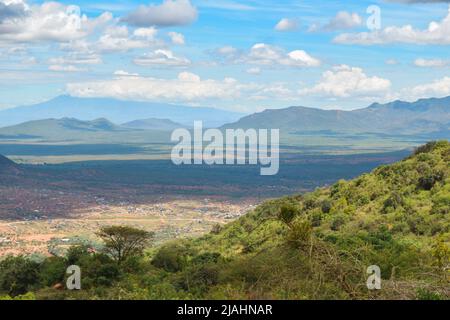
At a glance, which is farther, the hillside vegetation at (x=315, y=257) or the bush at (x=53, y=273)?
the bush at (x=53, y=273)

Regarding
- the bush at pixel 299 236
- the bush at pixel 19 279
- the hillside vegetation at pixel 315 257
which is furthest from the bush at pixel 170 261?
the bush at pixel 299 236

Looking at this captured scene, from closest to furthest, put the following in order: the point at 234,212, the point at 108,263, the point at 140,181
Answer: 1. the point at 108,263
2. the point at 234,212
3. the point at 140,181

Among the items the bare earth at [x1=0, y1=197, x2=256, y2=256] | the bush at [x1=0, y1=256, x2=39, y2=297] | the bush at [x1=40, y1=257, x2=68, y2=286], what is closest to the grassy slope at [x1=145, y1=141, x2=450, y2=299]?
the bush at [x1=40, y1=257, x2=68, y2=286]

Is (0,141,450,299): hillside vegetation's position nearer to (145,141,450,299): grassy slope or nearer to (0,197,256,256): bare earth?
(145,141,450,299): grassy slope

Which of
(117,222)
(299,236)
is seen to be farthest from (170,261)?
(117,222)

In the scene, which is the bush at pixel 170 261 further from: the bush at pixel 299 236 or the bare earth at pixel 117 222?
the bare earth at pixel 117 222

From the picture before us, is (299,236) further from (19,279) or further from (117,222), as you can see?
(117,222)
